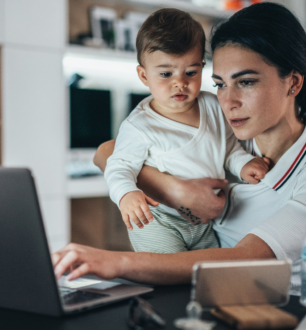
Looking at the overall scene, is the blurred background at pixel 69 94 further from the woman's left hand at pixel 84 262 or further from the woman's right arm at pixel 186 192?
the woman's left hand at pixel 84 262

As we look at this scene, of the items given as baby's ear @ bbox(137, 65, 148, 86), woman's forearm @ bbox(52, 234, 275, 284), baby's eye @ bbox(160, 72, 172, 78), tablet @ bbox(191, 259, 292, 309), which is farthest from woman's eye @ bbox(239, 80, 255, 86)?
tablet @ bbox(191, 259, 292, 309)

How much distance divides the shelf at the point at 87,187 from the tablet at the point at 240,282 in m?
2.47

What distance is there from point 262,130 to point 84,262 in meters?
0.75

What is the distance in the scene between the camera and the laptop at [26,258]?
677mm

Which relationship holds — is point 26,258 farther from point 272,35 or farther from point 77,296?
point 272,35

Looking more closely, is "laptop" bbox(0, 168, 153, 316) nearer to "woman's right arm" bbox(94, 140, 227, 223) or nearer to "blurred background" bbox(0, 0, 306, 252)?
"woman's right arm" bbox(94, 140, 227, 223)

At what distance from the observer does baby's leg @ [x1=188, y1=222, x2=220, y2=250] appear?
139 cm

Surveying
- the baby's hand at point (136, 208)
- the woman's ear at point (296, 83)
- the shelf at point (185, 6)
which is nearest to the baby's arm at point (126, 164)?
the baby's hand at point (136, 208)

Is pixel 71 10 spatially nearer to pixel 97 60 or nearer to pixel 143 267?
pixel 97 60

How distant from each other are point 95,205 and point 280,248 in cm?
257

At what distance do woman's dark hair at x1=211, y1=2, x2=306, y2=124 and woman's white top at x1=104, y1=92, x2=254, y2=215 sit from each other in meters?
0.29

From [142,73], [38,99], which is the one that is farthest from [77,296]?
[38,99]

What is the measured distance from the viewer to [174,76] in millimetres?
1316

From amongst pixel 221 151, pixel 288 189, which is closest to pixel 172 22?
pixel 221 151
